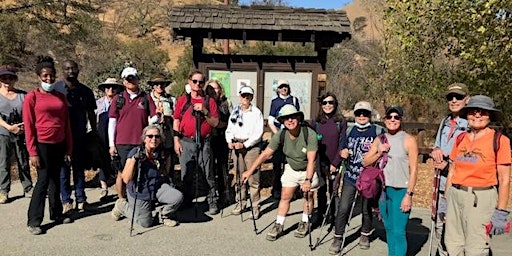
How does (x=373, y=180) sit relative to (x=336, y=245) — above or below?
above

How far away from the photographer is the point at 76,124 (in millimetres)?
6559

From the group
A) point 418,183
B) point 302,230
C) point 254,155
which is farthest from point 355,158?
point 418,183

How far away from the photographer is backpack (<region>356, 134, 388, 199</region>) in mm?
4738

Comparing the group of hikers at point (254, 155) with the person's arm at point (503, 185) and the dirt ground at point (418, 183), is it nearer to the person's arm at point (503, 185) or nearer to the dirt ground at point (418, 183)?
the person's arm at point (503, 185)

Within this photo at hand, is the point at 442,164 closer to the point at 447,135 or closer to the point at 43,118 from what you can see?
the point at 447,135

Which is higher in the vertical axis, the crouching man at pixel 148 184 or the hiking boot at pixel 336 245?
the crouching man at pixel 148 184

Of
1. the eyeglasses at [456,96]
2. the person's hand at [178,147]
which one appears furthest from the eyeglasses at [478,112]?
the person's hand at [178,147]

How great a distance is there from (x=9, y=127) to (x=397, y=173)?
5132 mm

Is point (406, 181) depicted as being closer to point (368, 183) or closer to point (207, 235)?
point (368, 183)

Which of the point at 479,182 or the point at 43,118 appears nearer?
the point at 479,182

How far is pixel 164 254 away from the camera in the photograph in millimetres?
5109

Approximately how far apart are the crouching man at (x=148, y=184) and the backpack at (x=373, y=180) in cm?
225

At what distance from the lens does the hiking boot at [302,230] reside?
5.72 metres

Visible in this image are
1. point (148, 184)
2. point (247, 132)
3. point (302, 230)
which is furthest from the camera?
point (247, 132)
